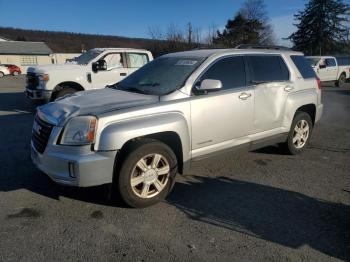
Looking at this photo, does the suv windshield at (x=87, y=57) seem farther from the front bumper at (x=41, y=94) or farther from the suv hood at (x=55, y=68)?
the front bumper at (x=41, y=94)

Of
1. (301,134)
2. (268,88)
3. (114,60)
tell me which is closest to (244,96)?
(268,88)

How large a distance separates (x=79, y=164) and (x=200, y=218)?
1.42 metres

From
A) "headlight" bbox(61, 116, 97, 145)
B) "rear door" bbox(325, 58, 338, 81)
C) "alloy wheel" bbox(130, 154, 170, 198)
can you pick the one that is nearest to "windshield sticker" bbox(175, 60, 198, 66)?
"alloy wheel" bbox(130, 154, 170, 198)

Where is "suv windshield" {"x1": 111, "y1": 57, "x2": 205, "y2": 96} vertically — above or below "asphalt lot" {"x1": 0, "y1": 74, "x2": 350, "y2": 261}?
above

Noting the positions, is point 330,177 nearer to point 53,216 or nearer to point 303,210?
point 303,210

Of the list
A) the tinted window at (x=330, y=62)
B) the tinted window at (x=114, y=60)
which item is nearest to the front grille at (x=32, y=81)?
the tinted window at (x=114, y=60)

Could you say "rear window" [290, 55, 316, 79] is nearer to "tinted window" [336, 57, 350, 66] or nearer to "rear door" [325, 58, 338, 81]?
"rear door" [325, 58, 338, 81]

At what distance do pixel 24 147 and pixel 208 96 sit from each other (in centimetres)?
384

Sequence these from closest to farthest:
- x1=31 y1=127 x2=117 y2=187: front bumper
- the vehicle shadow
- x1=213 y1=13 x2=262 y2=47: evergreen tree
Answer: the vehicle shadow, x1=31 y1=127 x2=117 y2=187: front bumper, x1=213 y1=13 x2=262 y2=47: evergreen tree

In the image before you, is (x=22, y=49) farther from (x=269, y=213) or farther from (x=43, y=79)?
(x=269, y=213)

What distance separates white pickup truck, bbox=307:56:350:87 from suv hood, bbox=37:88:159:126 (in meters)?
19.0

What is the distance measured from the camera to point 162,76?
509 cm

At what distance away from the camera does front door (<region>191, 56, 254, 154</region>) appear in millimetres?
4629

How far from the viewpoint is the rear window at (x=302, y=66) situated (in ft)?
20.5
